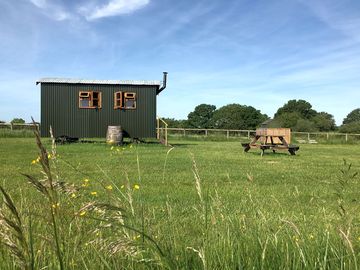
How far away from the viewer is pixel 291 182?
26.3ft

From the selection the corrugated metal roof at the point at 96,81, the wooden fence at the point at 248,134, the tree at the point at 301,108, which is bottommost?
the wooden fence at the point at 248,134

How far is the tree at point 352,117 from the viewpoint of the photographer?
104 metres

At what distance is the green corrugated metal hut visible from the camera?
2477 cm

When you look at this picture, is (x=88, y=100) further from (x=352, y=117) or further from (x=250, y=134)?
(x=352, y=117)

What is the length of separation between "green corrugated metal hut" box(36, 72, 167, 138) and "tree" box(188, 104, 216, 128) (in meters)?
78.7

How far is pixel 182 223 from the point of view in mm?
3764

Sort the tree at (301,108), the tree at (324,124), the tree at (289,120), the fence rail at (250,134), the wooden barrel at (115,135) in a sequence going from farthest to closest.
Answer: the tree at (301,108)
the tree at (324,124)
the tree at (289,120)
the fence rail at (250,134)
the wooden barrel at (115,135)

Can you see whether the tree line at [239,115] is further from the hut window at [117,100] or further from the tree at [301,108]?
the hut window at [117,100]

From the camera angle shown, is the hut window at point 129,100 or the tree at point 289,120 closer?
the hut window at point 129,100

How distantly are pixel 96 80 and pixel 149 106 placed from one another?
11.8ft

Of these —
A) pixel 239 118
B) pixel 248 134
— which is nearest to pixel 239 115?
pixel 239 118

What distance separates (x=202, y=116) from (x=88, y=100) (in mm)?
81550

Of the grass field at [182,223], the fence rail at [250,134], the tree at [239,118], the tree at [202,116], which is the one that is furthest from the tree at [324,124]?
the grass field at [182,223]

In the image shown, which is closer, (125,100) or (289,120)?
(125,100)
